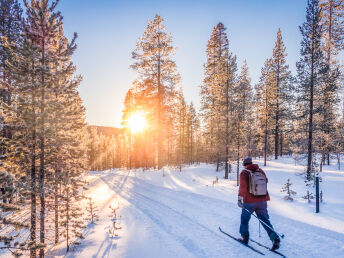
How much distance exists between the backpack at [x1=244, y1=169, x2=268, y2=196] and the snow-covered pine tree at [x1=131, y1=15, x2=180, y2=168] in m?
17.3

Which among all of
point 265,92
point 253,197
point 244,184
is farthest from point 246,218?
point 265,92

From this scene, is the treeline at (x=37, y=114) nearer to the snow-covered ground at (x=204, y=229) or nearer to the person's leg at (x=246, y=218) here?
the snow-covered ground at (x=204, y=229)

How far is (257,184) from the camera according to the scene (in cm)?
546

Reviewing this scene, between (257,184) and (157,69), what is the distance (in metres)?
19.2

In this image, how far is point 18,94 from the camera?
8.32 metres

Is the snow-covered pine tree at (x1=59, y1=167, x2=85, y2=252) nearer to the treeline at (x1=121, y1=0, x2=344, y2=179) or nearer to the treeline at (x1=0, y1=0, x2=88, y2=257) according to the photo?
the treeline at (x1=0, y1=0, x2=88, y2=257)

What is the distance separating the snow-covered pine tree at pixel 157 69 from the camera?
855 inches

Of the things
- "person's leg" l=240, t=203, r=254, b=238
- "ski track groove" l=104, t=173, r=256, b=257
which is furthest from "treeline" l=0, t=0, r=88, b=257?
"person's leg" l=240, t=203, r=254, b=238

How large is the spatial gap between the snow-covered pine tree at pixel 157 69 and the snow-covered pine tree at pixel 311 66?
A: 12.3 m

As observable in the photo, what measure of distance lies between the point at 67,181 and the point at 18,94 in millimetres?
4457

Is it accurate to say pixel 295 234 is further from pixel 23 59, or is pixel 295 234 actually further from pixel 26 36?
pixel 26 36

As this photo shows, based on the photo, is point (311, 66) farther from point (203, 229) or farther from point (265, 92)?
point (203, 229)

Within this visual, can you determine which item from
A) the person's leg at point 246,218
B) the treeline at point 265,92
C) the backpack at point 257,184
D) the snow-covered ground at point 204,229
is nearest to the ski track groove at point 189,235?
the snow-covered ground at point 204,229

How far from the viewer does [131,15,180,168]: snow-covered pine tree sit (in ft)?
71.2
